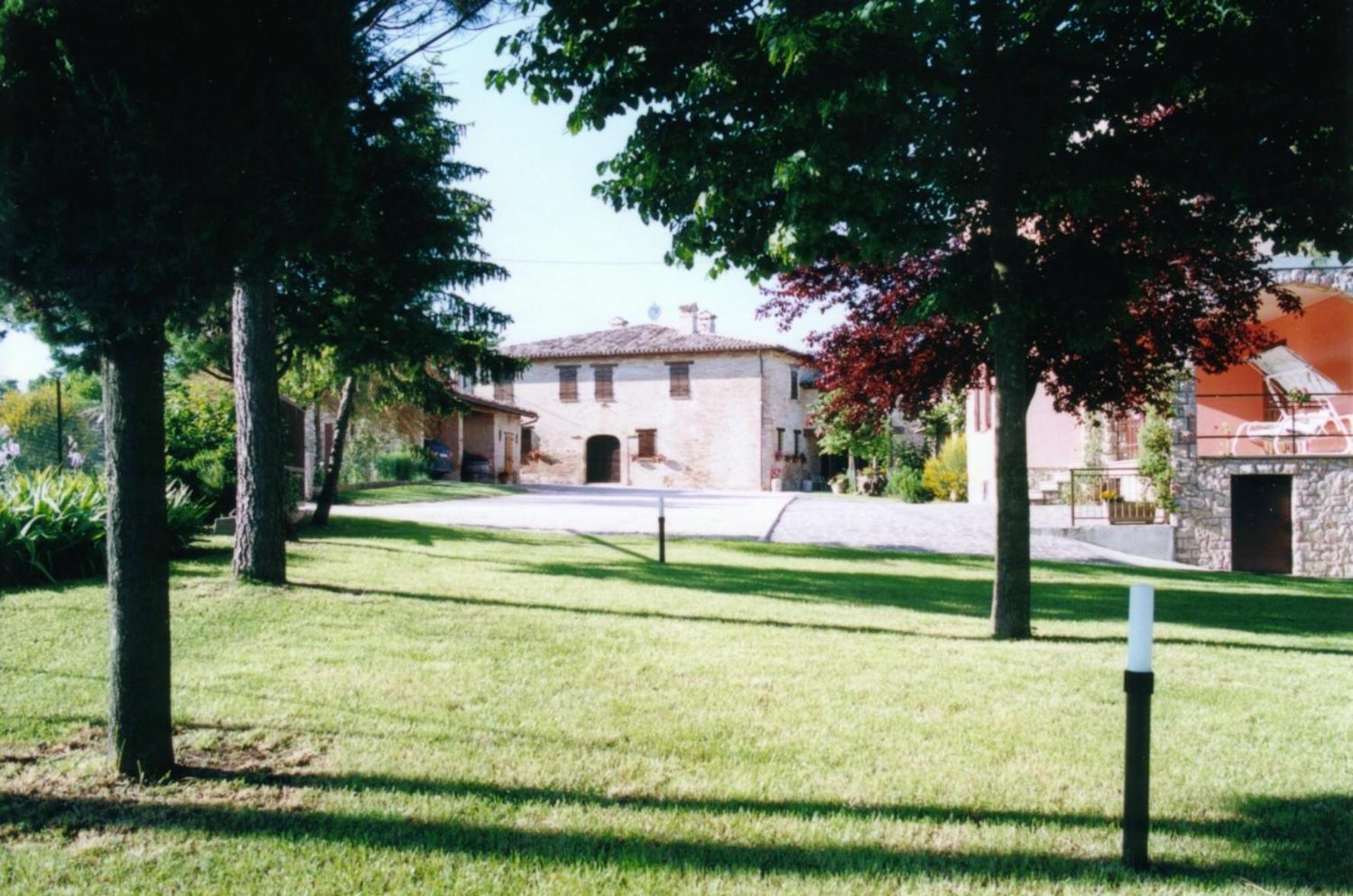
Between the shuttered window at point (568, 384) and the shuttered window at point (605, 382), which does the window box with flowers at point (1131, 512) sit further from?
the shuttered window at point (568, 384)

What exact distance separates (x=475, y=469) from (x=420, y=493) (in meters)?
11.4

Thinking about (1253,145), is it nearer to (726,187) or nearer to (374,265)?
(726,187)

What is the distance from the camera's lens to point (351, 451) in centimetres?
2950

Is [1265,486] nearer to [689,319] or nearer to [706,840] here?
[706,840]

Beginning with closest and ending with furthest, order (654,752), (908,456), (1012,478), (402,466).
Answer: (654,752)
(1012,478)
(402,466)
(908,456)

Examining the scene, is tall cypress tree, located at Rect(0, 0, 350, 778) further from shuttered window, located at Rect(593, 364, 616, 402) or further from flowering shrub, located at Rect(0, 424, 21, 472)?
shuttered window, located at Rect(593, 364, 616, 402)

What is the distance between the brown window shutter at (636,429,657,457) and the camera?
4019 centimetres

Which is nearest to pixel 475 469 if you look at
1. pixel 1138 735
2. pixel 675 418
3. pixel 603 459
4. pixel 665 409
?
pixel 603 459

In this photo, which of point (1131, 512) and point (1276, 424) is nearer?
point (1131, 512)

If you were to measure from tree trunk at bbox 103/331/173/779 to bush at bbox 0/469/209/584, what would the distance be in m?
5.00

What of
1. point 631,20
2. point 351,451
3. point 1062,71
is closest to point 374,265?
point 631,20

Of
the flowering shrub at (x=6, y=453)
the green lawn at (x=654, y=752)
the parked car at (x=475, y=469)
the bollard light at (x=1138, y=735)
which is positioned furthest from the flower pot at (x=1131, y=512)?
the parked car at (x=475, y=469)

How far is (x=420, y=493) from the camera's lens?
24016 mm

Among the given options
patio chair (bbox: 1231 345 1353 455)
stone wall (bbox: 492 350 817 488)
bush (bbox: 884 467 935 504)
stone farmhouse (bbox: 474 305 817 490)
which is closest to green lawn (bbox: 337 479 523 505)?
stone farmhouse (bbox: 474 305 817 490)
